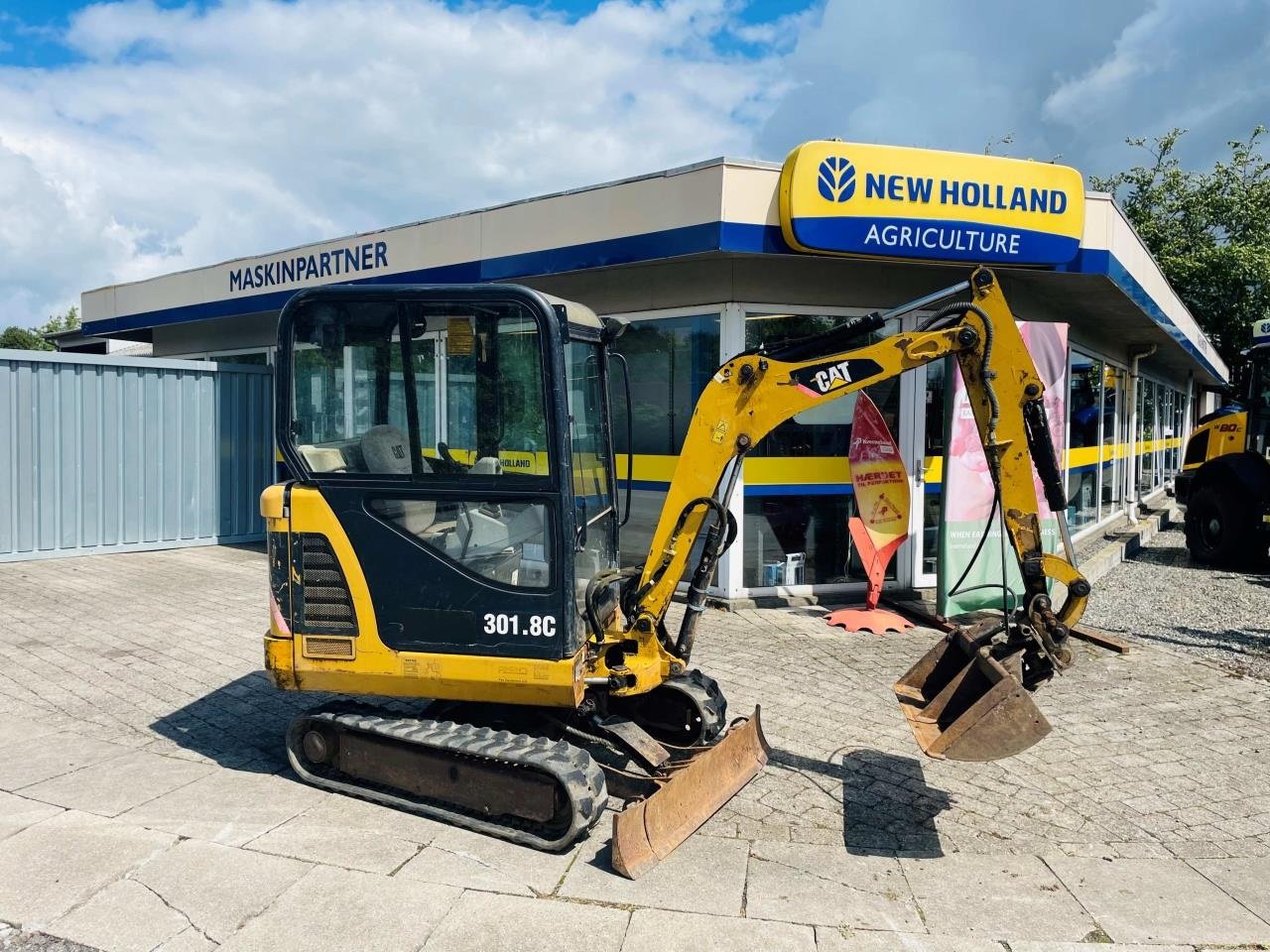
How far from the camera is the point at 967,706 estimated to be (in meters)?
4.32

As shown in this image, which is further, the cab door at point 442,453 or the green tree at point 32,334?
the green tree at point 32,334

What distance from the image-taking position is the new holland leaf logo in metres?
7.67

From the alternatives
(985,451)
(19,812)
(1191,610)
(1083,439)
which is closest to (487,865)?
(19,812)

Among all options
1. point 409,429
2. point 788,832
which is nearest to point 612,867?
point 788,832

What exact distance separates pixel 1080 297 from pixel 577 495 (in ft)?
27.5

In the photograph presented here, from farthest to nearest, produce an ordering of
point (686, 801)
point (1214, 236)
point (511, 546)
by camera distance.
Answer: point (1214, 236), point (511, 546), point (686, 801)

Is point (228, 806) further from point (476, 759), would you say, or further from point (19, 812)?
point (476, 759)

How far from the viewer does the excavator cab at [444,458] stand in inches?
160

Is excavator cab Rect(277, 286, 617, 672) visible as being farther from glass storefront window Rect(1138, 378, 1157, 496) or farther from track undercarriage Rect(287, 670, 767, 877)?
glass storefront window Rect(1138, 378, 1157, 496)

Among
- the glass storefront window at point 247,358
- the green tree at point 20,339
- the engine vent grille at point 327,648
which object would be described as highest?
the green tree at point 20,339

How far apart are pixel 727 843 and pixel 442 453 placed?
6.93 feet

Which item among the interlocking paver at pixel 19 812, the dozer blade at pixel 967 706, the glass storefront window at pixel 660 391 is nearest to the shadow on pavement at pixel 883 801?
the dozer blade at pixel 967 706

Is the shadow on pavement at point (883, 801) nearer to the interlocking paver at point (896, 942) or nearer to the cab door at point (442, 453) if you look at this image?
the interlocking paver at point (896, 942)

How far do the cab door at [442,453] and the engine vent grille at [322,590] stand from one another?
0.05m
